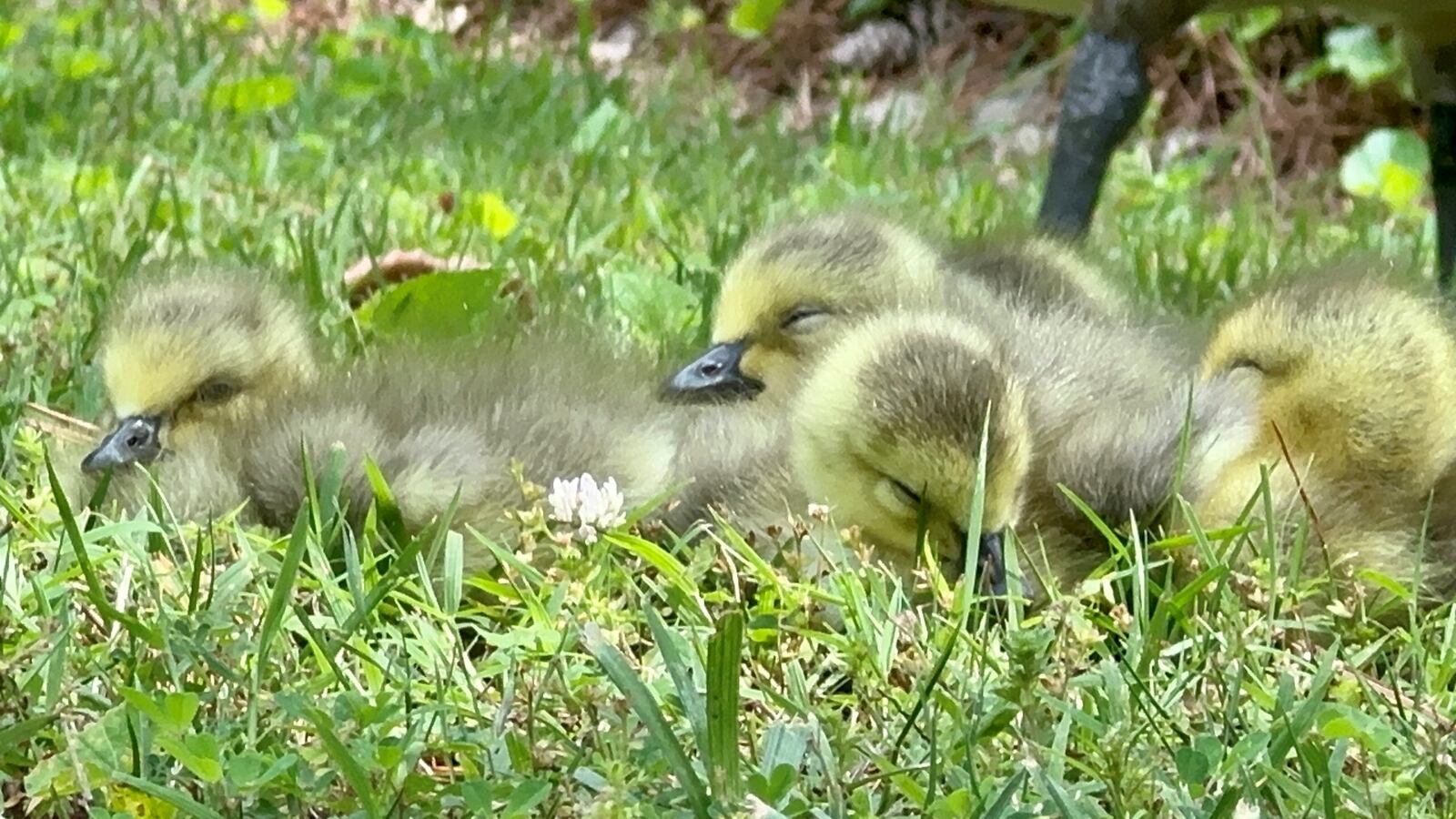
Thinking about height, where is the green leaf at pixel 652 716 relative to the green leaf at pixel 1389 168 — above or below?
above

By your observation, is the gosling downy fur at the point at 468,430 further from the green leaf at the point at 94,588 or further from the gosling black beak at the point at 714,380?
the green leaf at the point at 94,588

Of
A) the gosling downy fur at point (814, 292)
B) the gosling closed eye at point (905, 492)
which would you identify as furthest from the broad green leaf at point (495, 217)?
the gosling closed eye at point (905, 492)

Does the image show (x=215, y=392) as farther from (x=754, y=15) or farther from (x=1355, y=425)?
(x=754, y=15)

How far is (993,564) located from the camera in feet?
4.28

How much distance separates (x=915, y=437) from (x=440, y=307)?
0.79m

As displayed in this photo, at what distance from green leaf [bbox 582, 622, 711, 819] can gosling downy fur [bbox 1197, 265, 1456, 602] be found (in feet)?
1.77

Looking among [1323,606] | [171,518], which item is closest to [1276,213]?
[1323,606]

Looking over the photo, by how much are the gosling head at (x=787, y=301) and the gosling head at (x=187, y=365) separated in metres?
0.36

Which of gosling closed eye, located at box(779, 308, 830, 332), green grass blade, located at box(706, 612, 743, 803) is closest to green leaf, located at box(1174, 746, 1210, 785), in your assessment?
green grass blade, located at box(706, 612, 743, 803)

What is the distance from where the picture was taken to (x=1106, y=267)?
6.62ft

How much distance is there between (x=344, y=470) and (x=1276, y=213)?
301 cm

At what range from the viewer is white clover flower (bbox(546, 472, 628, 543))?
129cm

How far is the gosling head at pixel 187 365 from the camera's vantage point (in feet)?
5.05

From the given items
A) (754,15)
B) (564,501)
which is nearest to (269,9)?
(754,15)
